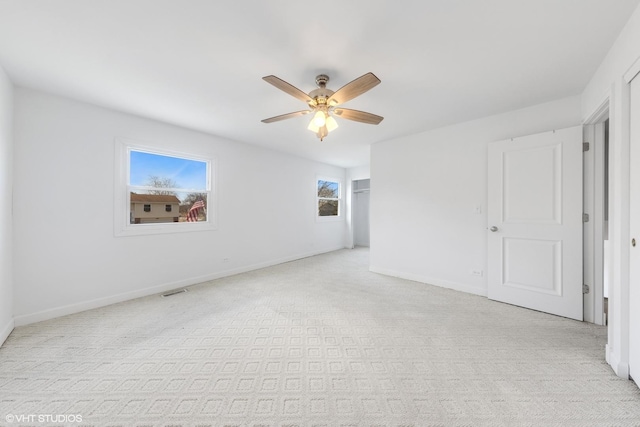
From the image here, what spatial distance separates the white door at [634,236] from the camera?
154 cm

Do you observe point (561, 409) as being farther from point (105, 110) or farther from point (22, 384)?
point (105, 110)

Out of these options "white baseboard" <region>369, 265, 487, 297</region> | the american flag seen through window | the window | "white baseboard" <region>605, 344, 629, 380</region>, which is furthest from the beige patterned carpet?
the window

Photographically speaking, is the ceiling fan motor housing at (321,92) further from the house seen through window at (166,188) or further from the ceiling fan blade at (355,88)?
the house seen through window at (166,188)

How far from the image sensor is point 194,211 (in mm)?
3953

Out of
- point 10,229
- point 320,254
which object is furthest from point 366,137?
point 10,229

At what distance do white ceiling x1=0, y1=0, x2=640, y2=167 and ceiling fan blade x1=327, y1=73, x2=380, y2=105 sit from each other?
23cm

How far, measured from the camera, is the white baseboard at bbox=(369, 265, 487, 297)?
3354mm

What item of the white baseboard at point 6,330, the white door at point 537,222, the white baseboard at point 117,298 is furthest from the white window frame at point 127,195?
the white door at point 537,222

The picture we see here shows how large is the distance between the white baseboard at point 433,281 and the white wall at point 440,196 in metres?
0.01

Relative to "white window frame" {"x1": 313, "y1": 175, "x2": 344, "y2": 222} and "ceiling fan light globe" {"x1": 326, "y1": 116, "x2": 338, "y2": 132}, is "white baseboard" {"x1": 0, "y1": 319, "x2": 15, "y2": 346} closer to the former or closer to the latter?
"ceiling fan light globe" {"x1": 326, "y1": 116, "x2": 338, "y2": 132}

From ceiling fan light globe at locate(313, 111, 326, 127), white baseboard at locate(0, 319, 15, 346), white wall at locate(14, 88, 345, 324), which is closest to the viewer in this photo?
white baseboard at locate(0, 319, 15, 346)

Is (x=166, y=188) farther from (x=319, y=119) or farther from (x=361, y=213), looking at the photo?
(x=361, y=213)

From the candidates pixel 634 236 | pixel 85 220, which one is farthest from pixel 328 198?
pixel 634 236

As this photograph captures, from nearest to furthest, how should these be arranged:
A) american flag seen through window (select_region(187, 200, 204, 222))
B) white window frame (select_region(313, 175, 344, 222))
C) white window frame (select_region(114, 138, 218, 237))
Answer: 1. white window frame (select_region(114, 138, 218, 237))
2. american flag seen through window (select_region(187, 200, 204, 222))
3. white window frame (select_region(313, 175, 344, 222))
